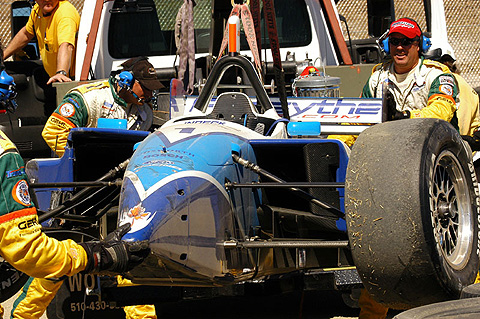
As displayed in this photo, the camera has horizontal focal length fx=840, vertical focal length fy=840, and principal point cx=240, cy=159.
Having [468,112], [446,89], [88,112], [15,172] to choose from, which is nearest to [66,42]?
[88,112]

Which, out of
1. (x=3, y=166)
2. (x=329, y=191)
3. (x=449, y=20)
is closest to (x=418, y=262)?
(x=329, y=191)

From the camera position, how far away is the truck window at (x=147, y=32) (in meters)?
9.09

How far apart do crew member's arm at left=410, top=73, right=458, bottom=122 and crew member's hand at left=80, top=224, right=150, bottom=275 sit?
9.23 ft

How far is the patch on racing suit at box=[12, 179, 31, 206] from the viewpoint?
12.9ft

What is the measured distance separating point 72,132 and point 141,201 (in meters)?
1.39

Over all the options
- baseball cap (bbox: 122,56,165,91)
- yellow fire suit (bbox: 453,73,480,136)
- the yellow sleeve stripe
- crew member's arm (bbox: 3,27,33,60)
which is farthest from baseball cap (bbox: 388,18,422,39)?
crew member's arm (bbox: 3,27,33,60)

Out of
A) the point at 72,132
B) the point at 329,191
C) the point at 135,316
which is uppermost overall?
the point at 72,132

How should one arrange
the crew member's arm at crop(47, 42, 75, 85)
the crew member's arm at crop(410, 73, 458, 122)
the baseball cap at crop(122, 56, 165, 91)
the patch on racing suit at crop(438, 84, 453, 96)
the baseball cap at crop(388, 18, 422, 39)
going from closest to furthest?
the crew member's arm at crop(410, 73, 458, 122)
the patch on racing suit at crop(438, 84, 453, 96)
the baseball cap at crop(388, 18, 422, 39)
the baseball cap at crop(122, 56, 165, 91)
the crew member's arm at crop(47, 42, 75, 85)

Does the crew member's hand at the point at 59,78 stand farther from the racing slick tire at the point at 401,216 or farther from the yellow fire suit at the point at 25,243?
the racing slick tire at the point at 401,216

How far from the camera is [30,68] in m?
10.2

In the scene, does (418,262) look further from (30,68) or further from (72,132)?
(30,68)

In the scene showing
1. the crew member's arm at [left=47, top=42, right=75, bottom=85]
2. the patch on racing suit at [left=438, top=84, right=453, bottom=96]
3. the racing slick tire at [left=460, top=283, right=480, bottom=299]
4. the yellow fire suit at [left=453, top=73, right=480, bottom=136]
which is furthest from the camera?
the crew member's arm at [left=47, top=42, right=75, bottom=85]

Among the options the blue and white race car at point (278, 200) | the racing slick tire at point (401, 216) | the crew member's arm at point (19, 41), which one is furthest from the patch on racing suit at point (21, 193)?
the crew member's arm at point (19, 41)

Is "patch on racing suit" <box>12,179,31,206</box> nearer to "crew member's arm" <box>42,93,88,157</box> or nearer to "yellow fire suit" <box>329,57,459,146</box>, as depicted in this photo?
"crew member's arm" <box>42,93,88,157</box>
